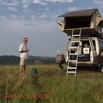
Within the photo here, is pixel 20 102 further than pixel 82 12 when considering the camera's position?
No

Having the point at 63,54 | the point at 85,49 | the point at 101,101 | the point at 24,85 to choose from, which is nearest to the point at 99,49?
the point at 85,49

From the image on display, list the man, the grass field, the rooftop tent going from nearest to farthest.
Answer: the grass field
the man
the rooftop tent

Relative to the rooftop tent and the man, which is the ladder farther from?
the man

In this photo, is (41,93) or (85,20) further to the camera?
(85,20)

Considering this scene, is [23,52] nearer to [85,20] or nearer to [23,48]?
[23,48]

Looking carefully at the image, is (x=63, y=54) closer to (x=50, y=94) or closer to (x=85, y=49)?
(x=85, y=49)

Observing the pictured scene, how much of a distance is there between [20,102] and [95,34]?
10.9 meters

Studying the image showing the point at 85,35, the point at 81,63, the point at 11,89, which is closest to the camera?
the point at 11,89

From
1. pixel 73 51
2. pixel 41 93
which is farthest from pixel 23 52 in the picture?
pixel 41 93

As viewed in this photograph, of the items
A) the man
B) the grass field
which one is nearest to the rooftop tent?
the man

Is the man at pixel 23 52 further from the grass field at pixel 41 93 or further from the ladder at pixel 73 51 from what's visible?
the grass field at pixel 41 93

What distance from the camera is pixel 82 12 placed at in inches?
635

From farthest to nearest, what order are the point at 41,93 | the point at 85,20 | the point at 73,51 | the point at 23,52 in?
the point at 85,20 < the point at 73,51 < the point at 23,52 < the point at 41,93

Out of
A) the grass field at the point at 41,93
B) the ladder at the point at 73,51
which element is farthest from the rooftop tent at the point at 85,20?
the grass field at the point at 41,93
